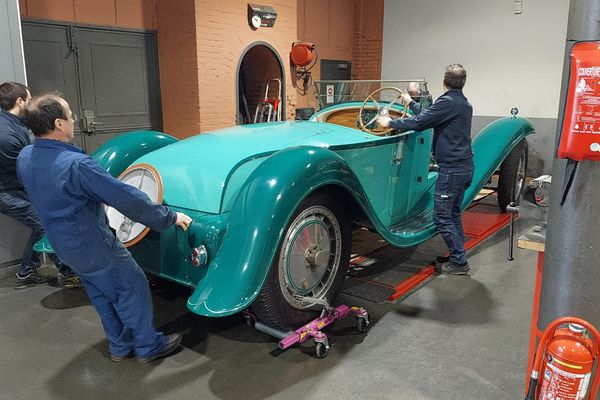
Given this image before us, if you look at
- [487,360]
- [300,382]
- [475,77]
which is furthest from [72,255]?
Result: [475,77]

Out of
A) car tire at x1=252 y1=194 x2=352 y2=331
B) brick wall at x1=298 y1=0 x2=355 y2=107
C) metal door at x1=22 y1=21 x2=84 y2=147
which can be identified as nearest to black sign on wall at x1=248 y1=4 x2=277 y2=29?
brick wall at x1=298 y1=0 x2=355 y2=107

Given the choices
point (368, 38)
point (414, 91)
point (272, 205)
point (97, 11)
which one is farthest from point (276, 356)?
point (368, 38)

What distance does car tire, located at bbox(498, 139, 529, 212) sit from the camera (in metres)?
5.77

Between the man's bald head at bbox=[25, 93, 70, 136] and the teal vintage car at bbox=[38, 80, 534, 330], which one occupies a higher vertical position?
the man's bald head at bbox=[25, 93, 70, 136]

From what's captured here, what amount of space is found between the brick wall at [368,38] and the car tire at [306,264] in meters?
8.13

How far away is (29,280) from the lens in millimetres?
4016

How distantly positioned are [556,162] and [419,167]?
2677 millimetres

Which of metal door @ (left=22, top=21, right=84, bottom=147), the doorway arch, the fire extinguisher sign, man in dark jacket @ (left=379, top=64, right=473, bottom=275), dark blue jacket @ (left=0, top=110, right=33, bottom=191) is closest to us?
the fire extinguisher sign

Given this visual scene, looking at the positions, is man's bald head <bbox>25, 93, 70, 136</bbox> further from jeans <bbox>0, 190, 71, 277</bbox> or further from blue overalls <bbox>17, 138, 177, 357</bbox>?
jeans <bbox>0, 190, 71, 277</bbox>

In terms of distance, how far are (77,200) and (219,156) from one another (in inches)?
42.9

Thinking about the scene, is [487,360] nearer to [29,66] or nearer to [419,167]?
[419,167]

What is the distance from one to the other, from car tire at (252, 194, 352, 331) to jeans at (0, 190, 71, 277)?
81.3 inches

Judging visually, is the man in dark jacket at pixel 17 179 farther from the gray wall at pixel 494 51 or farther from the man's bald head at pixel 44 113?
the gray wall at pixel 494 51

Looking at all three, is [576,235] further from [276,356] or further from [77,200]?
[77,200]
